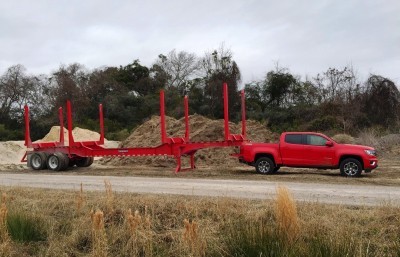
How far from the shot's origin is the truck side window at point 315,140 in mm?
18297

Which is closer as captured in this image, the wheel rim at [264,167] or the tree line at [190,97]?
the wheel rim at [264,167]

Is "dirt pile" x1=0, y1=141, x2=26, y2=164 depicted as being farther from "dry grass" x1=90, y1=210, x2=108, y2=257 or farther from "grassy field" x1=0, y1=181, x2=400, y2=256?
"dry grass" x1=90, y1=210, x2=108, y2=257

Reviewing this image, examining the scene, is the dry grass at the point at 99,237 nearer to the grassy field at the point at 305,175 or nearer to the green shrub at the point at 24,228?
the green shrub at the point at 24,228

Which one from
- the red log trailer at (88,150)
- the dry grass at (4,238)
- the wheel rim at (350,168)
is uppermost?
the red log trailer at (88,150)

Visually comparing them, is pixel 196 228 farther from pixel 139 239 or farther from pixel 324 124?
pixel 324 124

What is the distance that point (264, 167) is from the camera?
18.9 metres

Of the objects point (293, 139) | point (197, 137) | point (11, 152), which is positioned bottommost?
point (11, 152)

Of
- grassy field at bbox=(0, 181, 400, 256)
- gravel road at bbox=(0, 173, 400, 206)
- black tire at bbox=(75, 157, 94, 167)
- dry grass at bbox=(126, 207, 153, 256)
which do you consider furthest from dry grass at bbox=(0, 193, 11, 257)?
black tire at bbox=(75, 157, 94, 167)

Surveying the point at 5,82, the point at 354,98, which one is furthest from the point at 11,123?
the point at 354,98

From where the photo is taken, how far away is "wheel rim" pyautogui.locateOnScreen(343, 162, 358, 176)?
692 inches

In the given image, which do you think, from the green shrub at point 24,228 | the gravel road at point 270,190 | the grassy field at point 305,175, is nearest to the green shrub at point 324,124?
the grassy field at point 305,175

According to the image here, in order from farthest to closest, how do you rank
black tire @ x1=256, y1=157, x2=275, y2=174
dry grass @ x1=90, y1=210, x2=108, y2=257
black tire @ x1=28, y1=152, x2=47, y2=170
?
1. black tire @ x1=28, y1=152, x2=47, y2=170
2. black tire @ x1=256, y1=157, x2=275, y2=174
3. dry grass @ x1=90, y1=210, x2=108, y2=257

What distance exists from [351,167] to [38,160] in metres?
14.2

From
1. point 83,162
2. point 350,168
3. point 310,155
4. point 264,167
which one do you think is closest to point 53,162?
point 83,162
